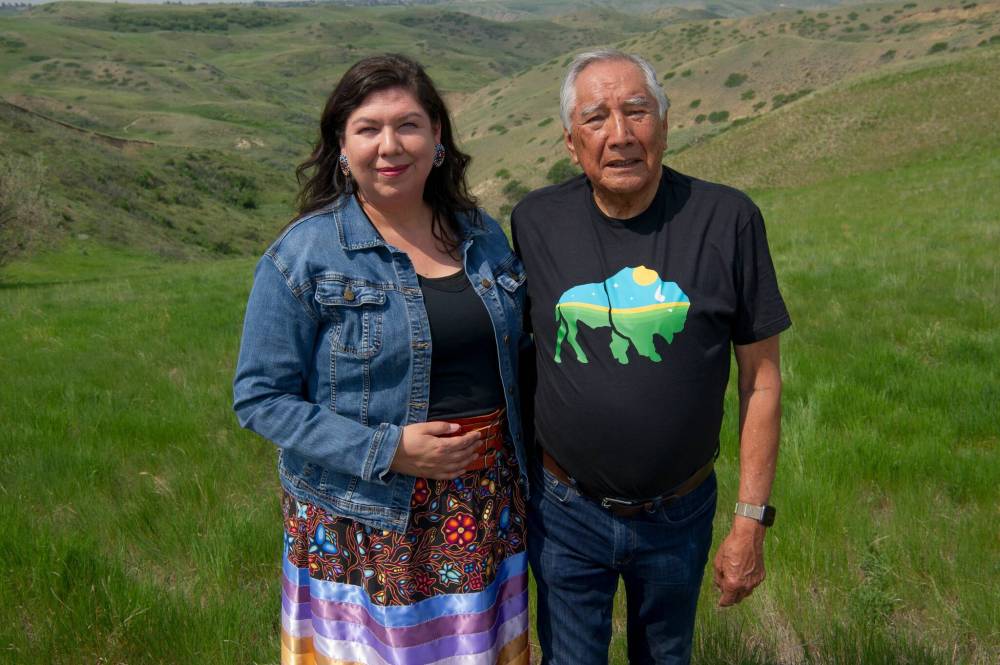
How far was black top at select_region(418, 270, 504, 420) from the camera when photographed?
2.11 meters

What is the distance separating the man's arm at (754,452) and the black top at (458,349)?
2.38 ft

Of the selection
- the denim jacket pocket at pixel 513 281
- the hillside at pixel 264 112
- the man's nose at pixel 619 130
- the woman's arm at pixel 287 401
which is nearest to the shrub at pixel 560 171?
the hillside at pixel 264 112

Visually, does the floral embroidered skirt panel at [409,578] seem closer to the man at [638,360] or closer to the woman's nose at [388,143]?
the man at [638,360]

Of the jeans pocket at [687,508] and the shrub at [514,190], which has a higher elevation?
the jeans pocket at [687,508]

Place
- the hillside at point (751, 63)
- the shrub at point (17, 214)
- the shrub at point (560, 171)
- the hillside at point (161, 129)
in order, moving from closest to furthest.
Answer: the shrub at point (17, 214)
the hillside at point (161, 129)
the shrub at point (560, 171)
the hillside at point (751, 63)

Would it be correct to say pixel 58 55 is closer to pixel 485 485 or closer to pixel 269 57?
pixel 269 57

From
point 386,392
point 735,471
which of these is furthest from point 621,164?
point 735,471

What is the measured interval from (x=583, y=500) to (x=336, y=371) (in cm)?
80

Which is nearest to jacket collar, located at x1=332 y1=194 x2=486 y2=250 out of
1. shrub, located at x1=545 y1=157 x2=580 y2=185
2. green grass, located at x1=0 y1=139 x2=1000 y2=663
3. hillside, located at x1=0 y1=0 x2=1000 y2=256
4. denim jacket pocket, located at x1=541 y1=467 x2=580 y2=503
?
denim jacket pocket, located at x1=541 y1=467 x2=580 y2=503

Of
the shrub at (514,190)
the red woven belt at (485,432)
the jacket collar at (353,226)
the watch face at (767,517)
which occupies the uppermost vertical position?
the jacket collar at (353,226)

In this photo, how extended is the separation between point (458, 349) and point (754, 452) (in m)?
0.90

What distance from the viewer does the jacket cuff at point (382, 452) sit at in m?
2.02

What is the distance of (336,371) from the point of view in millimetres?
2055

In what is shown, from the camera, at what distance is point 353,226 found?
2.10 m
